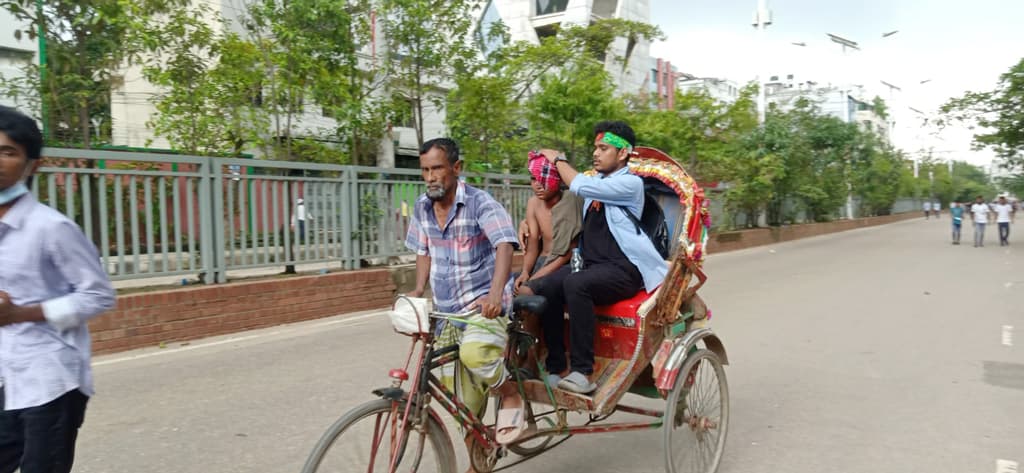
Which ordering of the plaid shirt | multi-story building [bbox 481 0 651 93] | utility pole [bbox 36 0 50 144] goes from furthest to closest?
multi-story building [bbox 481 0 651 93] → utility pole [bbox 36 0 50 144] → the plaid shirt

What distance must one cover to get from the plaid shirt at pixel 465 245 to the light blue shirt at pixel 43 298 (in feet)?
4.72

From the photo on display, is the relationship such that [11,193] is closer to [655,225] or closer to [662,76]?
[655,225]

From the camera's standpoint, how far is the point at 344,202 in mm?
10523

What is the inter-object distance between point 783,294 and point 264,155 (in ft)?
29.3

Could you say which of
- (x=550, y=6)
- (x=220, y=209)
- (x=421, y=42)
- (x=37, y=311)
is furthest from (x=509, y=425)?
(x=550, y=6)

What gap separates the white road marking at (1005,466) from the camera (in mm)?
4152

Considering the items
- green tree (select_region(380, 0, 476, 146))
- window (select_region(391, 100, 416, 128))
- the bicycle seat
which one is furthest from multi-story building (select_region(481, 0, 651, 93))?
the bicycle seat

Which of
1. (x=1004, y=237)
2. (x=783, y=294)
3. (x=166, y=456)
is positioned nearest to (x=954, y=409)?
(x=166, y=456)

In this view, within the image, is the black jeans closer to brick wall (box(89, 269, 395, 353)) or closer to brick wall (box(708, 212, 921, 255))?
brick wall (box(89, 269, 395, 353))

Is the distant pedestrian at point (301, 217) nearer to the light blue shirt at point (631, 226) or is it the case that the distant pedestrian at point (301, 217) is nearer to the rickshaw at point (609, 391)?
the rickshaw at point (609, 391)

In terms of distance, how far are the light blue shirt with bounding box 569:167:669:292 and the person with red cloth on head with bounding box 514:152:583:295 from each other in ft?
1.26

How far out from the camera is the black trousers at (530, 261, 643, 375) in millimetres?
3705

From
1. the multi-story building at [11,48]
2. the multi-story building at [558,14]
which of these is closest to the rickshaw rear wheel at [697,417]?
the multi-story building at [11,48]

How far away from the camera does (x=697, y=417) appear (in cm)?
400
